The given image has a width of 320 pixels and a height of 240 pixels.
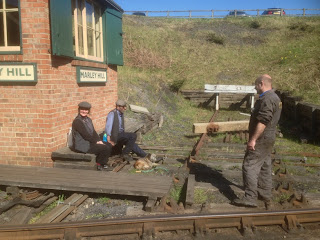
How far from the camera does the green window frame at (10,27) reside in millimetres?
5082

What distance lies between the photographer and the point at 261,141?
3.94 m

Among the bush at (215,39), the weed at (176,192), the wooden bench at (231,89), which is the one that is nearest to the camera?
the weed at (176,192)

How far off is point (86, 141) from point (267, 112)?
3.36 meters

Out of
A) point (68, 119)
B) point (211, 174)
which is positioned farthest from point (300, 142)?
point (68, 119)

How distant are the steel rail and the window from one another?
11.3 feet

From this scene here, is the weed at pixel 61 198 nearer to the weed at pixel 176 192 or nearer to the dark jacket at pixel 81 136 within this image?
the dark jacket at pixel 81 136

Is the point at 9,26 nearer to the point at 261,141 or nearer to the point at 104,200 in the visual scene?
the point at 104,200

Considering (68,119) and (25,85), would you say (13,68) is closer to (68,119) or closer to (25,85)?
(25,85)

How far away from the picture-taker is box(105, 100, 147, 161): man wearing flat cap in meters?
6.06

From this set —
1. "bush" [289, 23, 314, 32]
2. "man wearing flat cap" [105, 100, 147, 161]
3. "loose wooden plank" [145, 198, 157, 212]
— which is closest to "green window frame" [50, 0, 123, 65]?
"man wearing flat cap" [105, 100, 147, 161]

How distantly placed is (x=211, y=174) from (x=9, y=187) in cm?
358

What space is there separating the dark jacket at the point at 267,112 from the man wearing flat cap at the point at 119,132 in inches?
120

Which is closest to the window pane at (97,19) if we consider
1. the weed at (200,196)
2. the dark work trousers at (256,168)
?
the weed at (200,196)

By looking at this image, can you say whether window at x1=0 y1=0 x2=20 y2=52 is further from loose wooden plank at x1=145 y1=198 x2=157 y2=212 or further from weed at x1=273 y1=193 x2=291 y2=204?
weed at x1=273 y1=193 x2=291 y2=204
